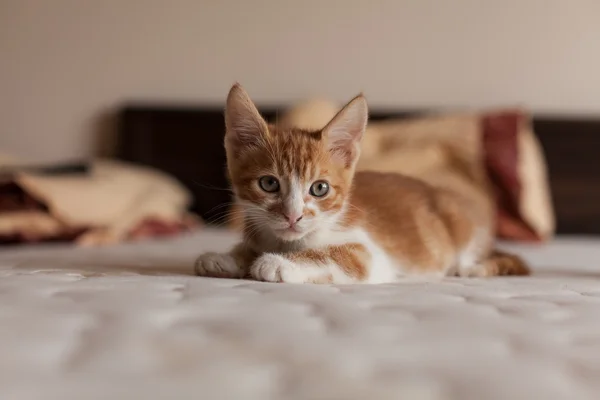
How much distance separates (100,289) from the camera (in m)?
0.84

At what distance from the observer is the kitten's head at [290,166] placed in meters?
1.10

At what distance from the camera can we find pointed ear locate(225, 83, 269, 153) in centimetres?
114

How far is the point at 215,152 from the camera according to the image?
8.95 ft

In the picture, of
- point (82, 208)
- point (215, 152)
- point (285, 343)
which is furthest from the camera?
point (215, 152)

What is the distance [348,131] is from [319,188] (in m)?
0.15

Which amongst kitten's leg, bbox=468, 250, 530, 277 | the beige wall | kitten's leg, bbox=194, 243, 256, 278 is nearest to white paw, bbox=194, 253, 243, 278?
kitten's leg, bbox=194, 243, 256, 278

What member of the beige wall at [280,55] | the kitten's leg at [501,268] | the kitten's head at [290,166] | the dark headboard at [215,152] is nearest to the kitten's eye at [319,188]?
the kitten's head at [290,166]

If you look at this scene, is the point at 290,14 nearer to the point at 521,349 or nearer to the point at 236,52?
the point at 236,52

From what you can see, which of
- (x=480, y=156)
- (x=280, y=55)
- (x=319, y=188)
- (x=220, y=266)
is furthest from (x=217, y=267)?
(x=280, y=55)

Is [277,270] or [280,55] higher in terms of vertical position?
[280,55]

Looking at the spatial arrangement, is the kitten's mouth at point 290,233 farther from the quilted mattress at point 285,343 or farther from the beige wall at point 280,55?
the beige wall at point 280,55

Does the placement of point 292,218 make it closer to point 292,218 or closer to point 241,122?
point 292,218

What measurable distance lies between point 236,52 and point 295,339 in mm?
2307

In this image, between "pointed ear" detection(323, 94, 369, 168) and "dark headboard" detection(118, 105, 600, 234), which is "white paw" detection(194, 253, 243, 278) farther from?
"dark headboard" detection(118, 105, 600, 234)
